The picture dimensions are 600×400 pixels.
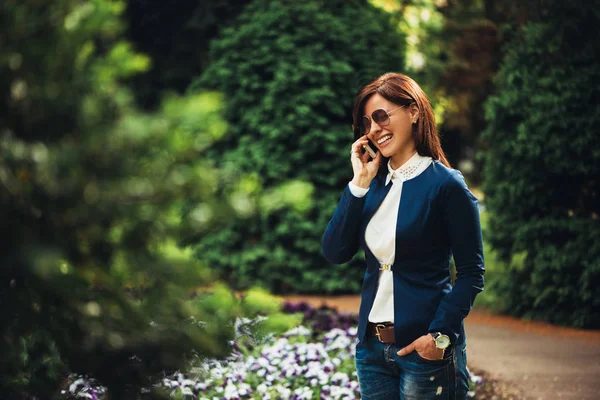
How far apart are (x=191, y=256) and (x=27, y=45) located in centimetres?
55

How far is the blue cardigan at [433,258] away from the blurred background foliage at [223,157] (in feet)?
1.45

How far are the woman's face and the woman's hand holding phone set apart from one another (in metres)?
0.05

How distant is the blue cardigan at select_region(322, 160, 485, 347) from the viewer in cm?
245

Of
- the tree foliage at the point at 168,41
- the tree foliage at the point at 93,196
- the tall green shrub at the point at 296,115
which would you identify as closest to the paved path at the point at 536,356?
the tall green shrub at the point at 296,115

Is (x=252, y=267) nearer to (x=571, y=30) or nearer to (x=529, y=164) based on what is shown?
(x=529, y=164)

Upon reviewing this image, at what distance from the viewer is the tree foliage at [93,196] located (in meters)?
1.35

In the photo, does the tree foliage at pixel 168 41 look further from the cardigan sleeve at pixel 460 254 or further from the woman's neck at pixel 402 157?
the cardigan sleeve at pixel 460 254

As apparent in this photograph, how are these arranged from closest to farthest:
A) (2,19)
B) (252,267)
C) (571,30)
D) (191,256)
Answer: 1. (2,19)
2. (191,256)
3. (571,30)
4. (252,267)

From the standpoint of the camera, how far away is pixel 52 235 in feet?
4.50

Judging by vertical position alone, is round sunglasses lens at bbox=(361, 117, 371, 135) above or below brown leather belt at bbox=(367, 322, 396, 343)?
above

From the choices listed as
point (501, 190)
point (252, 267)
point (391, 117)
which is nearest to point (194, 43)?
point (252, 267)

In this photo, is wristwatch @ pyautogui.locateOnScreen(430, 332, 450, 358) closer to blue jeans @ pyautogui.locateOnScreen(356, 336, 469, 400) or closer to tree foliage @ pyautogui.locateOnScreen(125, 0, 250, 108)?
blue jeans @ pyautogui.locateOnScreen(356, 336, 469, 400)

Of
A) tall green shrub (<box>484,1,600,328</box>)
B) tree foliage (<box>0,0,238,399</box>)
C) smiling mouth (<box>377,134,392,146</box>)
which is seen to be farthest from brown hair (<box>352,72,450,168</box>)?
tall green shrub (<box>484,1,600,328</box>)

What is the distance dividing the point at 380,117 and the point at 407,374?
0.92 m
